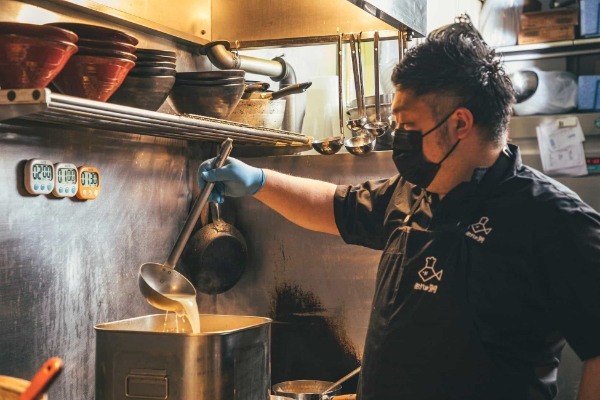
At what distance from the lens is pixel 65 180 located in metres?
1.89

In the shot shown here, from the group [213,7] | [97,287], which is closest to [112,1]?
[213,7]

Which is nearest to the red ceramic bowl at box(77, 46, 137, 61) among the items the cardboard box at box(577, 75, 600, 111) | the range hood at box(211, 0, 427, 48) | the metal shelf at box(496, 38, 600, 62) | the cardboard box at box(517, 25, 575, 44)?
the range hood at box(211, 0, 427, 48)

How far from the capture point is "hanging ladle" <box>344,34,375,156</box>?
2.49 m

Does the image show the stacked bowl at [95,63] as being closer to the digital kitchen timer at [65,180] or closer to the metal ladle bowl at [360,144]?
the digital kitchen timer at [65,180]

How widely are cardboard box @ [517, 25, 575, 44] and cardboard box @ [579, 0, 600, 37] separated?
0.09m

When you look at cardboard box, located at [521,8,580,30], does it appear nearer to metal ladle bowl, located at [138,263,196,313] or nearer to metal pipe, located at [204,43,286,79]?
metal pipe, located at [204,43,286,79]

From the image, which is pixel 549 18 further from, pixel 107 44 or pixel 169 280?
pixel 107 44

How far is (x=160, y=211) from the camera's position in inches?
93.1

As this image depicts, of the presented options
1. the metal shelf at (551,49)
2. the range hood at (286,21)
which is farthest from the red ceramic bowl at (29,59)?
the metal shelf at (551,49)

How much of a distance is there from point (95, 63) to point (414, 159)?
806mm

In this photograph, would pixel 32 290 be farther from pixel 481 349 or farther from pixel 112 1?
pixel 481 349

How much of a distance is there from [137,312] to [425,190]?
2.95ft

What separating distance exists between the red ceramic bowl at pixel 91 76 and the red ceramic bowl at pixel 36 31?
153mm

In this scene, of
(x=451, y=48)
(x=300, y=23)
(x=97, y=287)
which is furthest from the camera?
(x=300, y=23)
